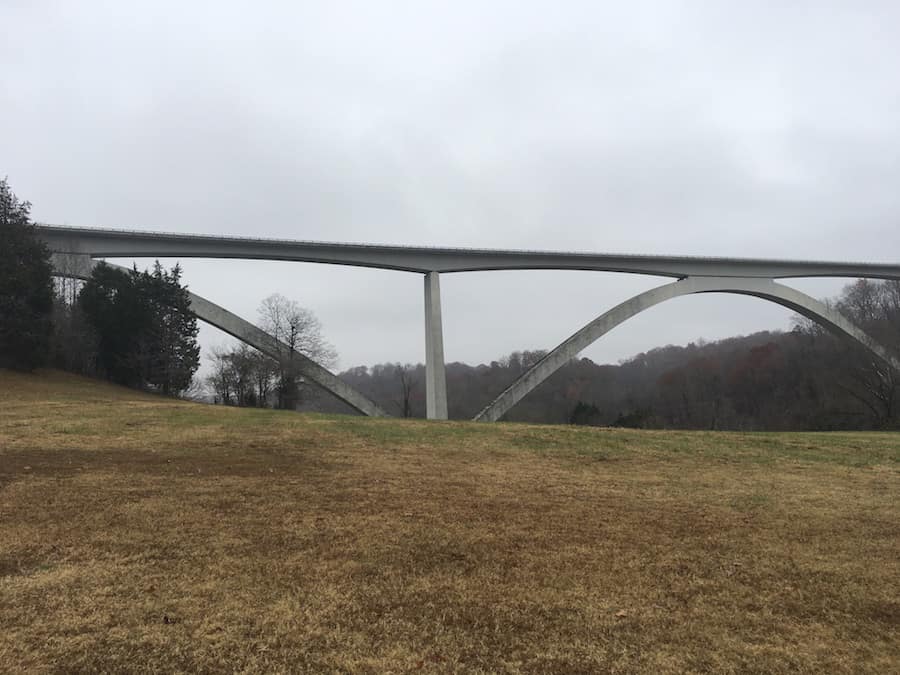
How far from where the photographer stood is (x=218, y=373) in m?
39.8

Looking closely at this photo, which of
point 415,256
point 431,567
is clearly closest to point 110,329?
point 415,256

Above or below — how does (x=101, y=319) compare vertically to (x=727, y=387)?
above

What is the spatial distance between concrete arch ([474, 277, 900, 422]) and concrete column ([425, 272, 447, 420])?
3432 millimetres

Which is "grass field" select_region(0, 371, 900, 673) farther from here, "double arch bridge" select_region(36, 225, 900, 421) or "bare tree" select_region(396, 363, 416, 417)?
"bare tree" select_region(396, 363, 416, 417)

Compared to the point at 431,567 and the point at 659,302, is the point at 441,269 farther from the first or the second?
the point at 431,567

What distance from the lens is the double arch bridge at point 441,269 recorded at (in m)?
34.3

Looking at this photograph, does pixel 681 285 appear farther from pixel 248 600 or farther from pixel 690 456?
pixel 248 600

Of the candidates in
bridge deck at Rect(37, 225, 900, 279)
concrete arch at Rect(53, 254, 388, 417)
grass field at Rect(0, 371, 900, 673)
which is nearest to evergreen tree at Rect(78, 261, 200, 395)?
bridge deck at Rect(37, 225, 900, 279)

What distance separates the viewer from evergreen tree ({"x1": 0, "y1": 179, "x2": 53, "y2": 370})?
82.1 ft

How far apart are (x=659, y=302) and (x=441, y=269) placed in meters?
18.3

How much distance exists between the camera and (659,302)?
4503 centimetres

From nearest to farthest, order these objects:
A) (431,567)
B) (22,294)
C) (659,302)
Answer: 1. (431,567)
2. (22,294)
3. (659,302)

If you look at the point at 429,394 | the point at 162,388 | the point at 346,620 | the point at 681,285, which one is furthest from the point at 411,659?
the point at 681,285

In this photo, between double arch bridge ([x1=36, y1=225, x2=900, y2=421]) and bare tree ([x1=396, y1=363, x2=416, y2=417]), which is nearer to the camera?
double arch bridge ([x1=36, y1=225, x2=900, y2=421])
